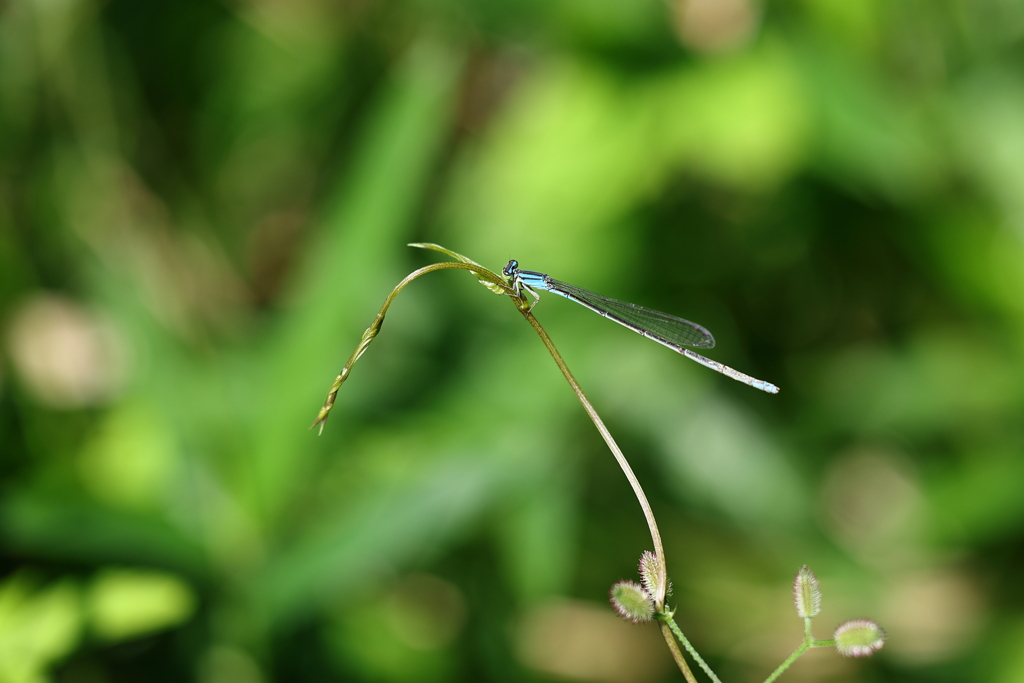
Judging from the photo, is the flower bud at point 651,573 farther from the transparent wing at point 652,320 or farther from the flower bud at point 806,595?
the transparent wing at point 652,320

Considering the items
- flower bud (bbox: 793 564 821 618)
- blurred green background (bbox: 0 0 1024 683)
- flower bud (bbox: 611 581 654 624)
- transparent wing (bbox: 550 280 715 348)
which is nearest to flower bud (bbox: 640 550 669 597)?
flower bud (bbox: 611 581 654 624)

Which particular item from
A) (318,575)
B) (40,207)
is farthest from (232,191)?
(318,575)

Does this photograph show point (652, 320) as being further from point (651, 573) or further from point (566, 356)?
point (651, 573)

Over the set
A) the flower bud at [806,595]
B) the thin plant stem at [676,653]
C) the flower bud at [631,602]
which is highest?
the flower bud at [806,595]

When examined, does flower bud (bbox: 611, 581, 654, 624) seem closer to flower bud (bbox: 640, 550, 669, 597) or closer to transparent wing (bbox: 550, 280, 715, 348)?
flower bud (bbox: 640, 550, 669, 597)

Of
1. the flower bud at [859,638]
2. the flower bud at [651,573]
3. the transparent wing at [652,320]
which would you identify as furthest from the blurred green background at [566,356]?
the flower bud at [859,638]

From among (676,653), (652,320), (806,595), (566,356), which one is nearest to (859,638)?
(806,595)

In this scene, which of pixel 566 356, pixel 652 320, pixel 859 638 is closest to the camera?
pixel 859 638
